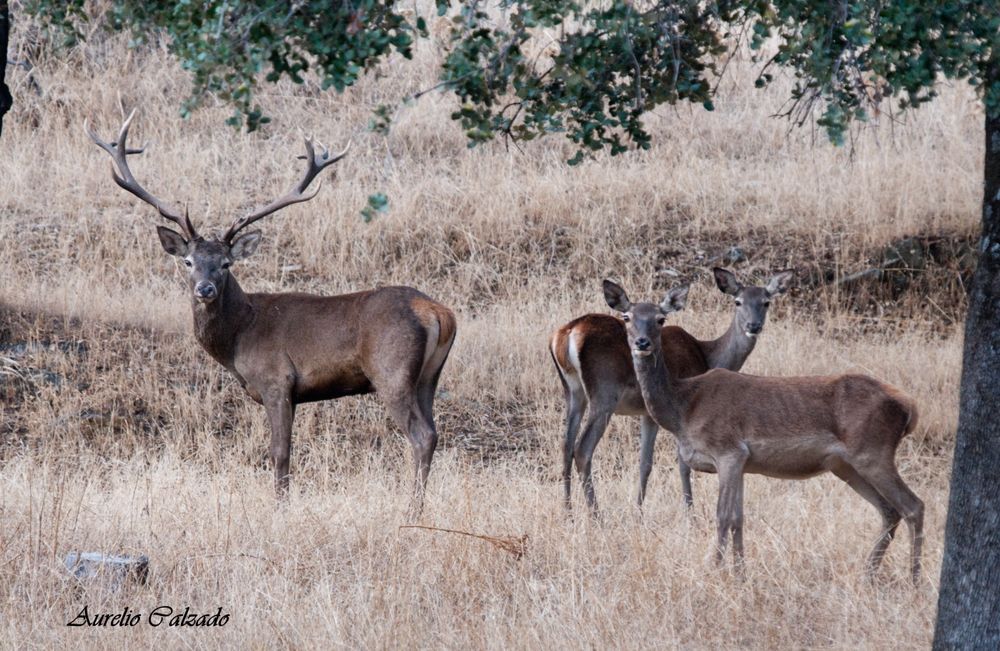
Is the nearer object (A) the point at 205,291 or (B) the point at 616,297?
(B) the point at 616,297

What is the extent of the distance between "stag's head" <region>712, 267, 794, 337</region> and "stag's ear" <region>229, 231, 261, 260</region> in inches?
123

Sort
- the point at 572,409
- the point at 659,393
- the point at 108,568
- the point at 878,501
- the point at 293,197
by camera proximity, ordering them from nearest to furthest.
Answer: the point at 108,568, the point at 878,501, the point at 659,393, the point at 572,409, the point at 293,197

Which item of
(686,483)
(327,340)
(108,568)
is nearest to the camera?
(108,568)

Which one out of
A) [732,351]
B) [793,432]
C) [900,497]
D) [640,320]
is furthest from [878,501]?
[732,351]

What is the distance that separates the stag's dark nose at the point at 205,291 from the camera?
8.69m

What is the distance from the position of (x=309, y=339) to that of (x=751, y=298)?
295 centimetres

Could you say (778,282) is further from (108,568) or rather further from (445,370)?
(108,568)

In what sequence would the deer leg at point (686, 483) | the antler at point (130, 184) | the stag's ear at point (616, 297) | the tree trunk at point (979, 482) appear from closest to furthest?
1. the tree trunk at point (979, 482)
2. the stag's ear at point (616, 297)
3. the deer leg at point (686, 483)
4. the antler at point (130, 184)

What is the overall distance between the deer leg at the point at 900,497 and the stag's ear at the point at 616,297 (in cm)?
162

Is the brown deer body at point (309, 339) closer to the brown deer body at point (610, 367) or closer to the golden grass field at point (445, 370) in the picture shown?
the golden grass field at point (445, 370)

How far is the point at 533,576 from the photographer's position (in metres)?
6.34

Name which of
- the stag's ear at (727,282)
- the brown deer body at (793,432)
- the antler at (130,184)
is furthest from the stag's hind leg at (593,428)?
the antler at (130,184)

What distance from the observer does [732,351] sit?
9.17 metres

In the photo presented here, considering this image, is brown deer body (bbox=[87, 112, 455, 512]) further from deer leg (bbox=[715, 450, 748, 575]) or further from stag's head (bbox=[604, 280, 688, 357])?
deer leg (bbox=[715, 450, 748, 575])
